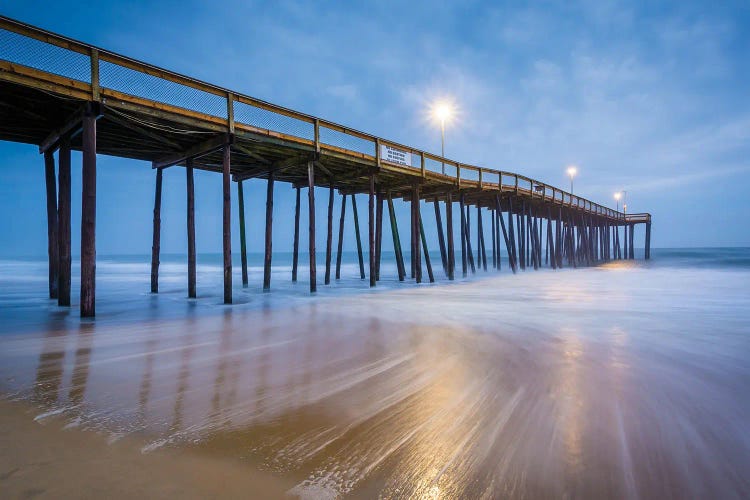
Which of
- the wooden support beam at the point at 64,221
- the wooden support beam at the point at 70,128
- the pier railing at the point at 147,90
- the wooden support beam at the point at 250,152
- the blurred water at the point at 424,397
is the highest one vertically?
the pier railing at the point at 147,90

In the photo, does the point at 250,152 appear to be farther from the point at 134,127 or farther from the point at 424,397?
the point at 424,397

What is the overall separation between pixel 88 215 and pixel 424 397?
782 cm

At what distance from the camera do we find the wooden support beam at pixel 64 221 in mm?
8375

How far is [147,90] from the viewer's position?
806cm

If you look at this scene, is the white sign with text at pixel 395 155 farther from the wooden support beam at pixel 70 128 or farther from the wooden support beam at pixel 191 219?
the wooden support beam at pixel 70 128

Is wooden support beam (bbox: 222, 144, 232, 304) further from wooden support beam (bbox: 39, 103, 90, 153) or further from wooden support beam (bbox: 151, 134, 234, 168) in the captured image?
wooden support beam (bbox: 39, 103, 90, 153)

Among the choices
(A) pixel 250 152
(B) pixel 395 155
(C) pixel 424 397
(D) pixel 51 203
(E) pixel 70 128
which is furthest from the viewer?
(B) pixel 395 155

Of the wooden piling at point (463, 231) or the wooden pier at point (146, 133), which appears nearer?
the wooden pier at point (146, 133)

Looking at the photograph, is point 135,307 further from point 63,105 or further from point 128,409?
point 128,409

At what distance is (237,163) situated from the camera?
1344 centimetres

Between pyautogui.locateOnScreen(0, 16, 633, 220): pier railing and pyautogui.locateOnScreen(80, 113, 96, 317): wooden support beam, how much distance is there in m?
0.73

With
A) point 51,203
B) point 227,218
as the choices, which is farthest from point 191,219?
point 51,203

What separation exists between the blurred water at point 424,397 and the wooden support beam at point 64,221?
2.29m

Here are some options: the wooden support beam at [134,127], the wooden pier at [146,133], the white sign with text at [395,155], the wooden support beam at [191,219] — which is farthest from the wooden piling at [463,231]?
the wooden support beam at [134,127]
